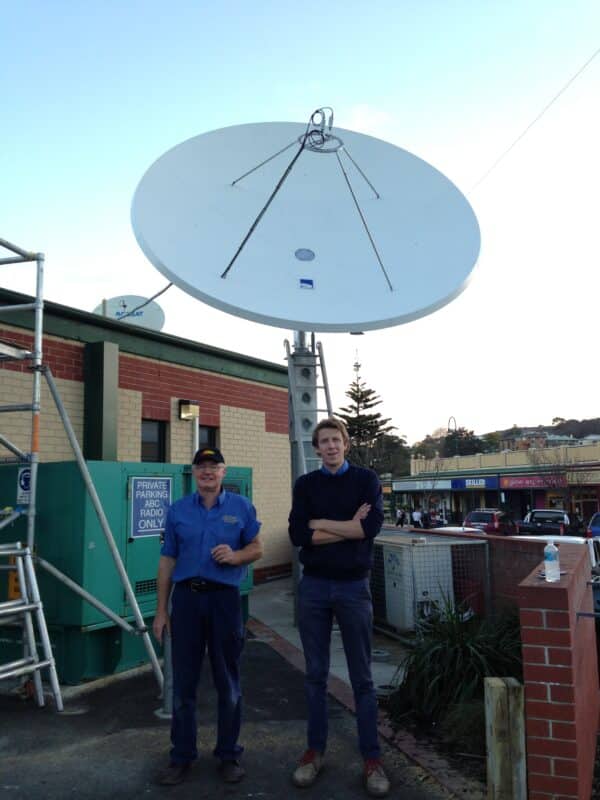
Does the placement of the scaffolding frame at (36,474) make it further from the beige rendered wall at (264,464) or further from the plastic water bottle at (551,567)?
the beige rendered wall at (264,464)

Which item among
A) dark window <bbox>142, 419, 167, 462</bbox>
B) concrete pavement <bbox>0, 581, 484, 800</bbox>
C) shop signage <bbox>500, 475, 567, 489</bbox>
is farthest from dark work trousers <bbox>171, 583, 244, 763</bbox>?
shop signage <bbox>500, 475, 567, 489</bbox>

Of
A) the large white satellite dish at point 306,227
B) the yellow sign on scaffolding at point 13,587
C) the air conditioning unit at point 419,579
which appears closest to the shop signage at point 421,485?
the air conditioning unit at point 419,579

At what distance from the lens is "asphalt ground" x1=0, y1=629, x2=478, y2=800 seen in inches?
144

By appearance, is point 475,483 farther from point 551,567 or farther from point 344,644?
point 551,567

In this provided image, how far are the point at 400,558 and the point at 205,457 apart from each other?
4359mm

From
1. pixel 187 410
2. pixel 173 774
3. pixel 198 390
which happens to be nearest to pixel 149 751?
pixel 173 774

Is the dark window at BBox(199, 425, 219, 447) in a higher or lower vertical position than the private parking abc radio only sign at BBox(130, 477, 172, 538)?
higher

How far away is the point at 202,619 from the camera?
3791 millimetres

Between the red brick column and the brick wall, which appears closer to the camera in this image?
the red brick column

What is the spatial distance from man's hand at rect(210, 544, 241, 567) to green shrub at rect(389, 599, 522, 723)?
1.97m

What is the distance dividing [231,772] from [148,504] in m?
3.30

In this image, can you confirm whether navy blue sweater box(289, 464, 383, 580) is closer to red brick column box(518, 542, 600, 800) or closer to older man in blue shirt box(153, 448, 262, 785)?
older man in blue shirt box(153, 448, 262, 785)

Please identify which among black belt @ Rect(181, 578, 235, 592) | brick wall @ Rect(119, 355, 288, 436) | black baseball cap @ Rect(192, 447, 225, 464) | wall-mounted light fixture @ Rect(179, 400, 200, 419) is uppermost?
brick wall @ Rect(119, 355, 288, 436)

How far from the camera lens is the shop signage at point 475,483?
4247 centimetres
